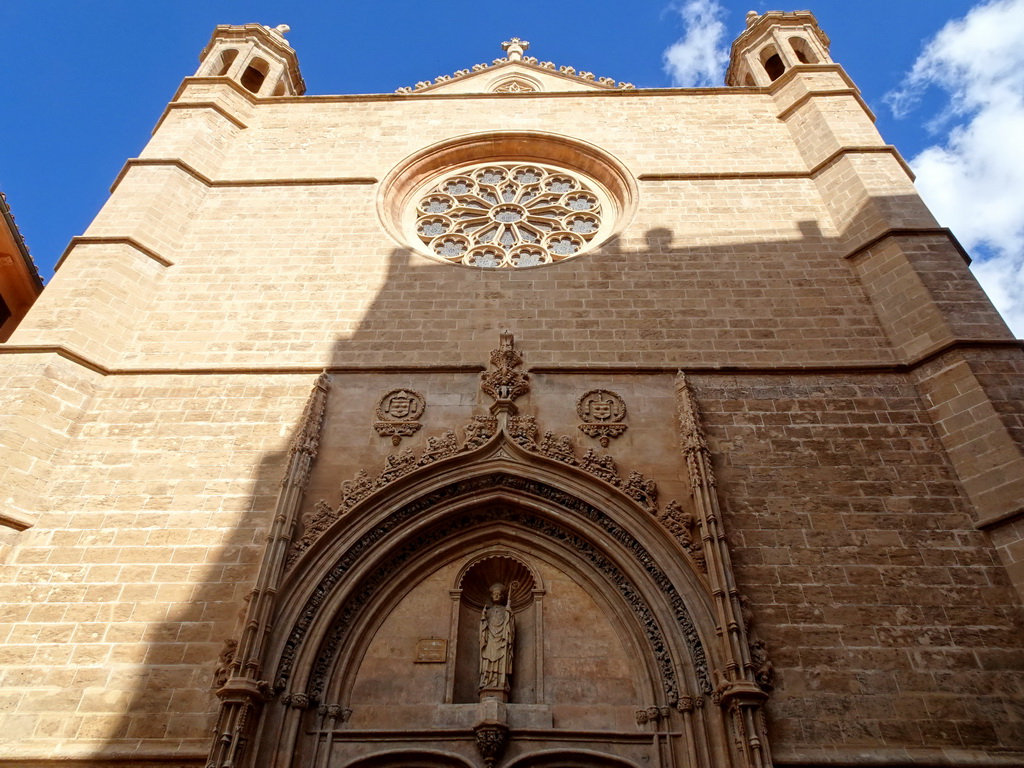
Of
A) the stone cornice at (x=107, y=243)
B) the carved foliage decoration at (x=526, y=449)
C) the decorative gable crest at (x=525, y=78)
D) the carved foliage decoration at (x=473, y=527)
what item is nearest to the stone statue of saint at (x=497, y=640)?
the carved foliage decoration at (x=473, y=527)

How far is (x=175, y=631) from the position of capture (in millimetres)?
5652

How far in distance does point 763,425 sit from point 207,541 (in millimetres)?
4866

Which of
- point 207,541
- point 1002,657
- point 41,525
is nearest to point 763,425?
point 1002,657

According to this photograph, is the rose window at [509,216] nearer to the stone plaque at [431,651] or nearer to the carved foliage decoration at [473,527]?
the carved foliage decoration at [473,527]

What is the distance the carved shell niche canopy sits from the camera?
6.34 meters

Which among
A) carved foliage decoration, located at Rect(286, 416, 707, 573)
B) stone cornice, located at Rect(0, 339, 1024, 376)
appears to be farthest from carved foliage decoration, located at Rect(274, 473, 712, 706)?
stone cornice, located at Rect(0, 339, 1024, 376)

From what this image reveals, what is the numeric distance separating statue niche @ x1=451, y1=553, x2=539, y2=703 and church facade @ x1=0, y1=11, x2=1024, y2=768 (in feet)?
0.10

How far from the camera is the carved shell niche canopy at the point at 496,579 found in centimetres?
634

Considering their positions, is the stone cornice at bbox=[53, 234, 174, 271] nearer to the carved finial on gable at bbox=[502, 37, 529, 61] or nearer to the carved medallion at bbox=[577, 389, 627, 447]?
the carved medallion at bbox=[577, 389, 627, 447]

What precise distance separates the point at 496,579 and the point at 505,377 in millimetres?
1870

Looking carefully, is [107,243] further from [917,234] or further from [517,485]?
[917,234]

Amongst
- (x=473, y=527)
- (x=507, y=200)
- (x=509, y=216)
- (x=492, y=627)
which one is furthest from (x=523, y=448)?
(x=507, y=200)

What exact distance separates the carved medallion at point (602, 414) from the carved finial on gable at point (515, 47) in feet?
31.6

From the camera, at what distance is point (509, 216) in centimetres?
1033
